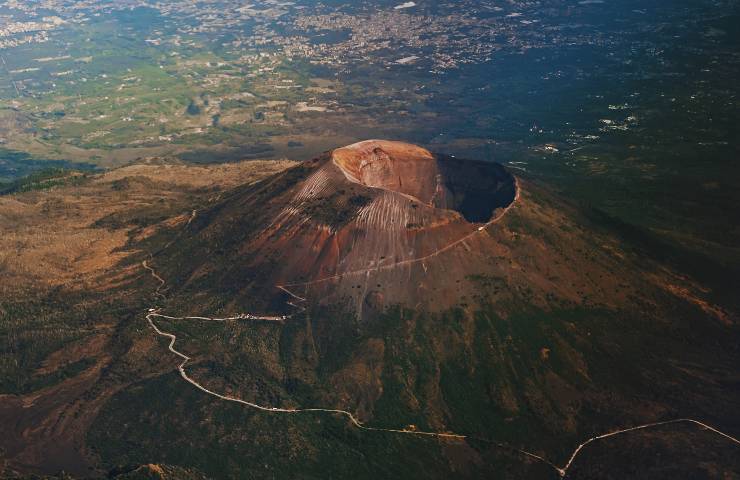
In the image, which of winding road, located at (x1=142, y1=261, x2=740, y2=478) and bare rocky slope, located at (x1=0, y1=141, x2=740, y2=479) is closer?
winding road, located at (x1=142, y1=261, x2=740, y2=478)

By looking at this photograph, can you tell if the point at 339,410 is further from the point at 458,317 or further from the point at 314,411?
the point at 458,317

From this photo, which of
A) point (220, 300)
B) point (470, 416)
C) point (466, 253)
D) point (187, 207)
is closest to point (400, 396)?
point (470, 416)

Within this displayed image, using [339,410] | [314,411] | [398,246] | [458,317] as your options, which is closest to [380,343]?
[339,410]

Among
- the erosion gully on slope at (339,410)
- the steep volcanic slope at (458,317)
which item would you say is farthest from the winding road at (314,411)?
the steep volcanic slope at (458,317)

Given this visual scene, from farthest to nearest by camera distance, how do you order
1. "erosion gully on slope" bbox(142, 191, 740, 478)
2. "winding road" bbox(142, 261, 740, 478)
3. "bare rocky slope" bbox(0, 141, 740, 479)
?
"bare rocky slope" bbox(0, 141, 740, 479)
"erosion gully on slope" bbox(142, 191, 740, 478)
"winding road" bbox(142, 261, 740, 478)

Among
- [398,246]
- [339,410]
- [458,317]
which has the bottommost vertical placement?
[339,410]

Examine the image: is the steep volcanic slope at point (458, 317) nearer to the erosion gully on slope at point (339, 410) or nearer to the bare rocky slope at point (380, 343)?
the bare rocky slope at point (380, 343)

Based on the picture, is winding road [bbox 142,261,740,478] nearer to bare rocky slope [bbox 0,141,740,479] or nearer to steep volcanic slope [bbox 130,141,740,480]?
bare rocky slope [bbox 0,141,740,479]

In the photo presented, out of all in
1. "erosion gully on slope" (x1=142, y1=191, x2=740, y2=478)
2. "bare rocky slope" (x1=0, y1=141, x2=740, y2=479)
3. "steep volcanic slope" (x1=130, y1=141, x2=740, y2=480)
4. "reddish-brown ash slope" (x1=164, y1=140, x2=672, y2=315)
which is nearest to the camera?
"erosion gully on slope" (x1=142, y1=191, x2=740, y2=478)

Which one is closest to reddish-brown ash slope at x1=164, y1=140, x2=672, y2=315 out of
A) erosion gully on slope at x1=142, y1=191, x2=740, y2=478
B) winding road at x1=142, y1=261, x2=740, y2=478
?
erosion gully on slope at x1=142, y1=191, x2=740, y2=478

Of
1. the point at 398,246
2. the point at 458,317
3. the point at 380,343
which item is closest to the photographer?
the point at 380,343
